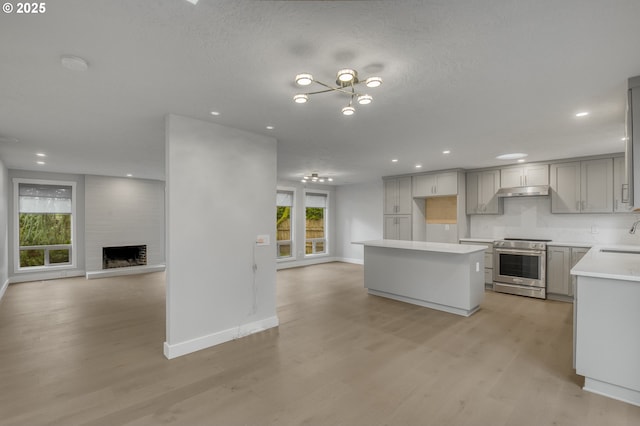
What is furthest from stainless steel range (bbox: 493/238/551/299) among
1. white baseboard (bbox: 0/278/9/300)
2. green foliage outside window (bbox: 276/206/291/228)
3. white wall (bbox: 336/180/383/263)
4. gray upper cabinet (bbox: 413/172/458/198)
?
white baseboard (bbox: 0/278/9/300)

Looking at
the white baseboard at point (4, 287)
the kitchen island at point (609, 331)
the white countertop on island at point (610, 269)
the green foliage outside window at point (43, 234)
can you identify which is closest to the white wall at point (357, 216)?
the white countertop on island at point (610, 269)

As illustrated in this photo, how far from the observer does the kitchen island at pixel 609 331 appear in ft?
7.91

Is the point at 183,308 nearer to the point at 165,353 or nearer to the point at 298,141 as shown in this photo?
the point at 165,353

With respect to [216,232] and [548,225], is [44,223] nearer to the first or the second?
[216,232]

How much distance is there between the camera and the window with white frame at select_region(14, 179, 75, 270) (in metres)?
6.94

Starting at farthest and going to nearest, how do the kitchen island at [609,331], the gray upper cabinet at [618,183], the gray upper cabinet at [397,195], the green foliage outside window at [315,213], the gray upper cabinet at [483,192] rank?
the green foliage outside window at [315,213] → the gray upper cabinet at [397,195] → the gray upper cabinet at [483,192] → the gray upper cabinet at [618,183] → the kitchen island at [609,331]

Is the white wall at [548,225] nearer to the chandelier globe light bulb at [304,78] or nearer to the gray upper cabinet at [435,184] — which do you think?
the gray upper cabinet at [435,184]

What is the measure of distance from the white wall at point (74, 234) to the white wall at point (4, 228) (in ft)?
0.81

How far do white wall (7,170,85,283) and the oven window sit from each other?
380 inches

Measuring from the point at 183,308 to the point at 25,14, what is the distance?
8.82 feet

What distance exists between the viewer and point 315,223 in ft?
33.4

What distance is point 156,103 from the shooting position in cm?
290

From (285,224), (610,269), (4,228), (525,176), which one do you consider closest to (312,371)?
(610,269)

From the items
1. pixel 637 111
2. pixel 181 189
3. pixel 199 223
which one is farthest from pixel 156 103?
pixel 637 111
